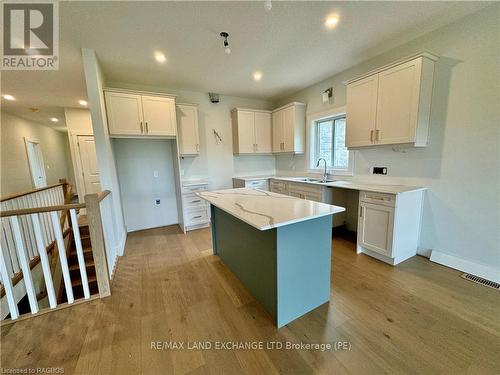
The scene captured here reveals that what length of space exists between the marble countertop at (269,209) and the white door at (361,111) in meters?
1.56

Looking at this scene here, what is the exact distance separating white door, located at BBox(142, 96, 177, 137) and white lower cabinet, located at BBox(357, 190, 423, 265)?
3147mm

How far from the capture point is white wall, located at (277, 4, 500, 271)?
2.02 metres

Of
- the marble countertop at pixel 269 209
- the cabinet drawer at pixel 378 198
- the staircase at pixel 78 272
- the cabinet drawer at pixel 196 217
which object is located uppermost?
the marble countertop at pixel 269 209

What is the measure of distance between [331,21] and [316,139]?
220 cm

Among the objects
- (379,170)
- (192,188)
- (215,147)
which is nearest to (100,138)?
(192,188)

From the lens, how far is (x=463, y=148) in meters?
2.20

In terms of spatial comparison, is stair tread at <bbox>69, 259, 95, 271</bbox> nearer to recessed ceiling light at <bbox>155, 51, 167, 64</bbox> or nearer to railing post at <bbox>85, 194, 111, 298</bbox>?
railing post at <bbox>85, 194, 111, 298</bbox>

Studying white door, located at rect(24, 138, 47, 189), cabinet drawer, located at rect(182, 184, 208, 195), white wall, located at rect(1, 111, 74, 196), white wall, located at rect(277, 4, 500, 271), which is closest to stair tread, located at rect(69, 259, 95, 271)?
cabinet drawer, located at rect(182, 184, 208, 195)

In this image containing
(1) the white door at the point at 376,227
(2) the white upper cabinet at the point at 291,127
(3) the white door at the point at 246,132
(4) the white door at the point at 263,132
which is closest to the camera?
(1) the white door at the point at 376,227

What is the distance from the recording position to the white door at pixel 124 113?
9.83 ft

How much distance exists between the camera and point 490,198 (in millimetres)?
2072

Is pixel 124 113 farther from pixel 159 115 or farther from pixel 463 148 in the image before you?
pixel 463 148

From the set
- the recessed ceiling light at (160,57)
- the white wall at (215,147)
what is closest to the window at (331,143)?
the white wall at (215,147)

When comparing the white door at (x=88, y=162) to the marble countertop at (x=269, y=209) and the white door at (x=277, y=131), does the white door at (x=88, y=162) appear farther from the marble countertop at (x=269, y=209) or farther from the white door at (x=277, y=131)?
the marble countertop at (x=269, y=209)
